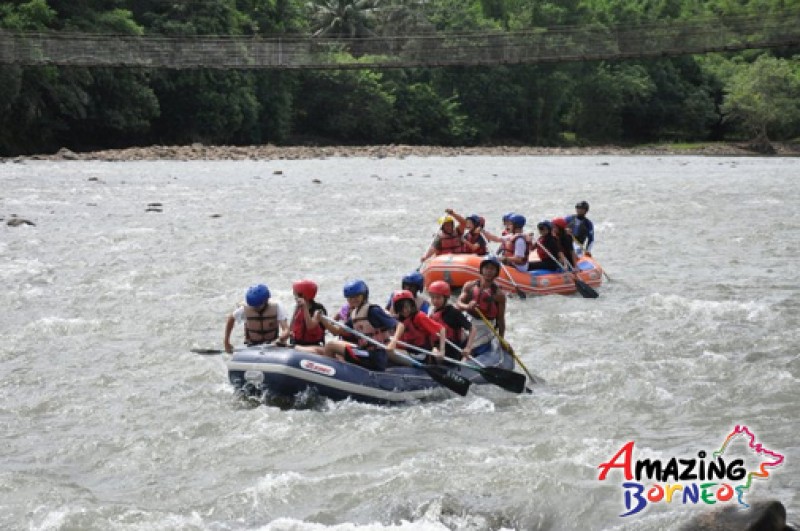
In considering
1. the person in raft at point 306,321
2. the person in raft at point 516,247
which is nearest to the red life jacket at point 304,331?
the person in raft at point 306,321

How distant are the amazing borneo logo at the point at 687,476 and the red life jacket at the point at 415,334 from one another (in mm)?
2134

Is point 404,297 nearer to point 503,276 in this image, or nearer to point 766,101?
point 503,276

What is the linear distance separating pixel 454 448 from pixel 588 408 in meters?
1.58

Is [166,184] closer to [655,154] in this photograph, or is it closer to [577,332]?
[577,332]

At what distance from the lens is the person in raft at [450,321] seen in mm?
9164

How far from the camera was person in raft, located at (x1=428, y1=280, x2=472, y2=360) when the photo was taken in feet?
30.1

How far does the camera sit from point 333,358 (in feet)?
28.0

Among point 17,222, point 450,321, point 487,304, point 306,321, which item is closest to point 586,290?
point 487,304

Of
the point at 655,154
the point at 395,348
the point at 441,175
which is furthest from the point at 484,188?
the point at 655,154

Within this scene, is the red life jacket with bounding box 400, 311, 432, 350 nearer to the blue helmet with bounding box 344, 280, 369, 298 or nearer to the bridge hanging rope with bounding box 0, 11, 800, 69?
the blue helmet with bounding box 344, 280, 369, 298

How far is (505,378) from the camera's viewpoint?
8.97 meters

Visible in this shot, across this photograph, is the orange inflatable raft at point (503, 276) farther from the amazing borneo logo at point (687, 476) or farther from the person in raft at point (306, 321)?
the amazing borneo logo at point (687, 476)

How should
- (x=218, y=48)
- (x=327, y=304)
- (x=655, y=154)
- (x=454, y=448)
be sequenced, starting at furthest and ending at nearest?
1. (x=655, y=154)
2. (x=218, y=48)
3. (x=327, y=304)
4. (x=454, y=448)

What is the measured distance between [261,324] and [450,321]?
1721mm
